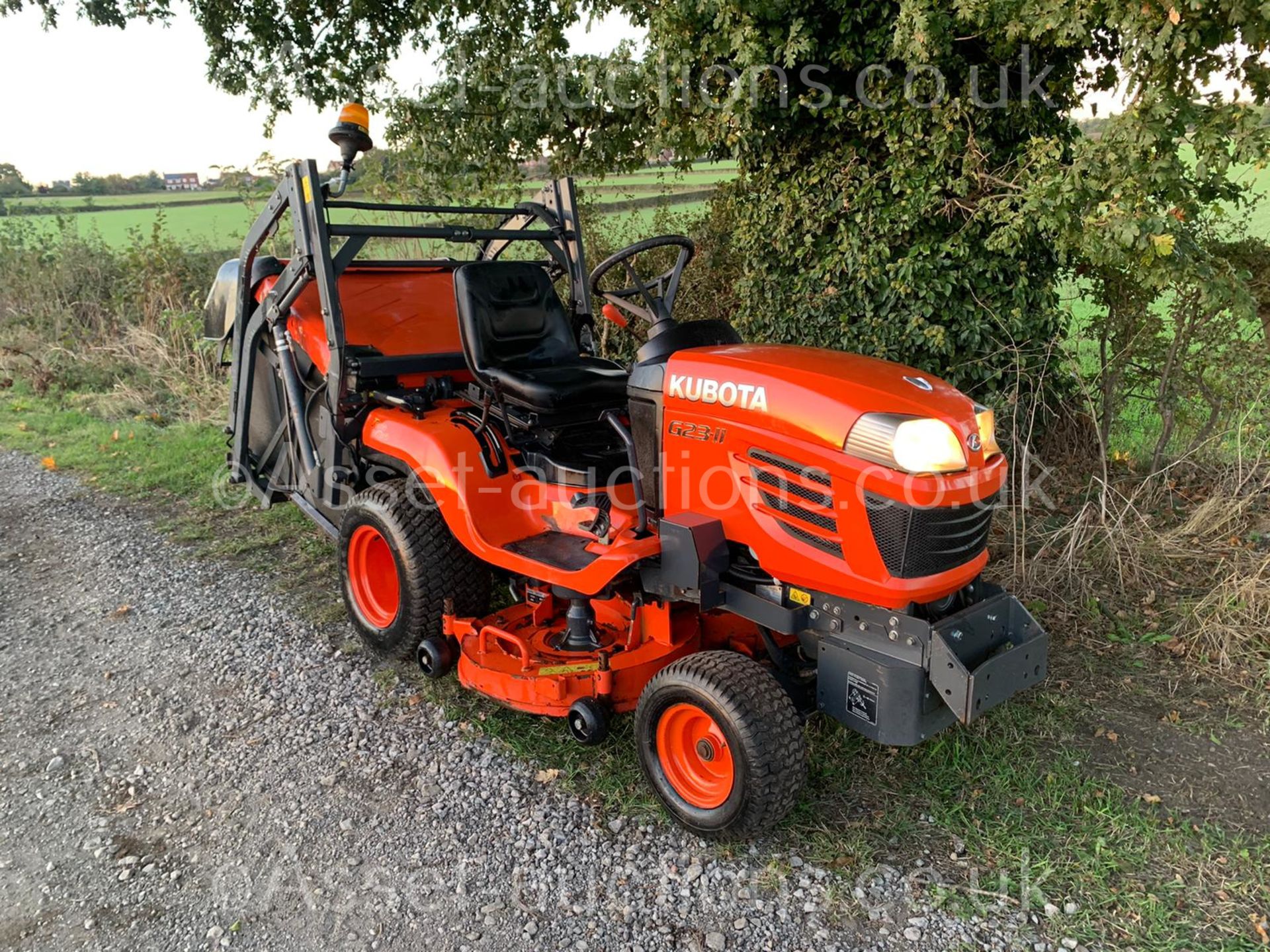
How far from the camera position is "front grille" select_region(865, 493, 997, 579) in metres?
2.34

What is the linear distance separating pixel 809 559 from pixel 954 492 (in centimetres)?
43

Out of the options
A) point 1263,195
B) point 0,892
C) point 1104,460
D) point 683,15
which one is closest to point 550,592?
point 0,892

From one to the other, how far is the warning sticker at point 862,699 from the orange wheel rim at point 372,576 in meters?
2.07

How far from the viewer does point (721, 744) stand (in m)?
2.61

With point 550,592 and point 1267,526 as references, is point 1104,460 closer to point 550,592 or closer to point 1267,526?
point 1267,526

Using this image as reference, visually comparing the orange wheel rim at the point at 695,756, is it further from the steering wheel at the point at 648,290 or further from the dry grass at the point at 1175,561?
the dry grass at the point at 1175,561

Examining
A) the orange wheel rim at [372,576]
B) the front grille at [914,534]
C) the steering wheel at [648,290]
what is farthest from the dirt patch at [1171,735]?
the orange wheel rim at [372,576]

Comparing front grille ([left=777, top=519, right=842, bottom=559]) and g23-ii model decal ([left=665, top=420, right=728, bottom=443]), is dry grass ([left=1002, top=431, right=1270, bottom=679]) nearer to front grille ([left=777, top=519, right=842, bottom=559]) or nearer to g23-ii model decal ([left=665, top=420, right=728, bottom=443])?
front grille ([left=777, top=519, right=842, bottom=559])

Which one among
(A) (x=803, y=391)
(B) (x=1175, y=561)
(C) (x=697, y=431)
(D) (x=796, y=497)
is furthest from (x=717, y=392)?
(B) (x=1175, y=561)

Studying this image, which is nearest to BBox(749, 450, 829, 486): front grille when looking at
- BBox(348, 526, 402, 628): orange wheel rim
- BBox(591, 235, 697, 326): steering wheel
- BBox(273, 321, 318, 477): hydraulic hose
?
BBox(591, 235, 697, 326): steering wheel

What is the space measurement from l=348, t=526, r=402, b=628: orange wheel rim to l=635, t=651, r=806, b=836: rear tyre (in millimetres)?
1550

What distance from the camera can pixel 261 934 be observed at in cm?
234

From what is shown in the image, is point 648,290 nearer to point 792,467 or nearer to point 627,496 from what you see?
point 627,496

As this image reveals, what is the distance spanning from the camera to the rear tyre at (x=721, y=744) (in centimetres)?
245
